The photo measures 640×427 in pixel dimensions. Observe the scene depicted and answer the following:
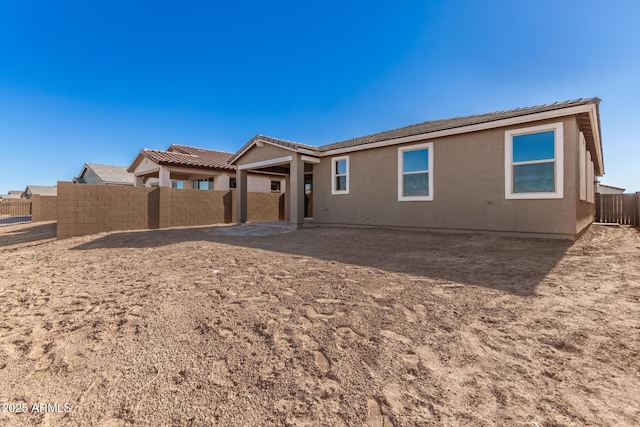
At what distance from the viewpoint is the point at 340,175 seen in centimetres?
1116

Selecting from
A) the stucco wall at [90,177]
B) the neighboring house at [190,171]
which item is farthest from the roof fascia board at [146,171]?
the stucco wall at [90,177]

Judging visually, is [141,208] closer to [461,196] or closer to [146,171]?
[146,171]

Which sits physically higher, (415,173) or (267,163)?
(267,163)

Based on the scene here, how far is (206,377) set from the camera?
201 centimetres

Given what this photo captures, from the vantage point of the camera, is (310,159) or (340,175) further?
(310,159)

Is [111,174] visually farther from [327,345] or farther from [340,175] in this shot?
[327,345]

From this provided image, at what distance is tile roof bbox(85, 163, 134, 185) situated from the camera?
27.0m

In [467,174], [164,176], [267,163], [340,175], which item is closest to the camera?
[467,174]

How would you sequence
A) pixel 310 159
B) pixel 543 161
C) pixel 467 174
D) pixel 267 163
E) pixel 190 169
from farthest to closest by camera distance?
1. pixel 190 169
2. pixel 267 163
3. pixel 310 159
4. pixel 467 174
5. pixel 543 161

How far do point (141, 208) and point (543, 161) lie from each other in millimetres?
14149

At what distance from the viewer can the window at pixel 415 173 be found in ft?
28.8

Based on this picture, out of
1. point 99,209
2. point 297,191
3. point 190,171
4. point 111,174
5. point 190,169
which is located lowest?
point 99,209

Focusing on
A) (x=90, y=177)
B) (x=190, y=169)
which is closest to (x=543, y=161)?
(x=190, y=169)

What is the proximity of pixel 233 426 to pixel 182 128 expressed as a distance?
24832mm
